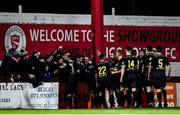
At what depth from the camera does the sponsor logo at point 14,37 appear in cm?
2170

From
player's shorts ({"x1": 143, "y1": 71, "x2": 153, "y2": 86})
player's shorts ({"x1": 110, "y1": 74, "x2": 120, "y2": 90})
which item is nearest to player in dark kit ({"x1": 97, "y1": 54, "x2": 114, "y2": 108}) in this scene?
player's shorts ({"x1": 110, "y1": 74, "x2": 120, "y2": 90})

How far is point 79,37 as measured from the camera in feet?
74.0

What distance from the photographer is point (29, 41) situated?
72.4 feet

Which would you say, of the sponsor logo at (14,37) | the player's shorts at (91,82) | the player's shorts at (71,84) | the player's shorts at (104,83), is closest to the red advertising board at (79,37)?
the sponsor logo at (14,37)

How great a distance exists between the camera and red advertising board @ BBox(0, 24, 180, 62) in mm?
21828

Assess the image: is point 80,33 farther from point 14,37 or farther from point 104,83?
point 104,83

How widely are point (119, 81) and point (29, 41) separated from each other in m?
5.12

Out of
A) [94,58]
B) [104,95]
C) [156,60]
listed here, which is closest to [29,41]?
[94,58]

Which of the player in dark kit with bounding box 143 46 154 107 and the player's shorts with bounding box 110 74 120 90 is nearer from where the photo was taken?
the player in dark kit with bounding box 143 46 154 107

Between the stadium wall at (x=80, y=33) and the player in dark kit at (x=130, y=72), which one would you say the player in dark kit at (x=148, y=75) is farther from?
the stadium wall at (x=80, y=33)

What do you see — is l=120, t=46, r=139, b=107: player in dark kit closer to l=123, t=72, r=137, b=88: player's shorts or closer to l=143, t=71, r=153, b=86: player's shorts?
l=123, t=72, r=137, b=88: player's shorts

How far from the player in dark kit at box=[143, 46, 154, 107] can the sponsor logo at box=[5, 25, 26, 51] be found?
577 cm

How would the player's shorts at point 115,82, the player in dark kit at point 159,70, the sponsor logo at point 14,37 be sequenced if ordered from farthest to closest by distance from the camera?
1. the sponsor logo at point 14,37
2. the player's shorts at point 115,82
3. the player in dark kit at point 159,70

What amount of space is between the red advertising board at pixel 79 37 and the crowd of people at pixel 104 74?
8.54 feet
